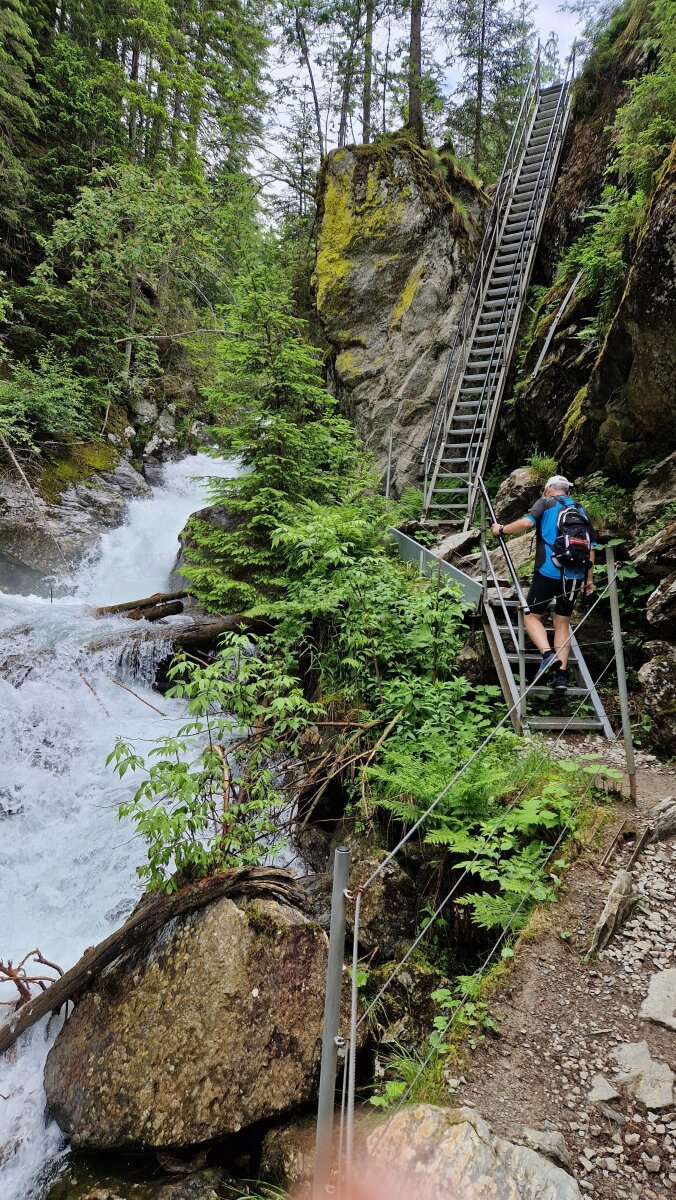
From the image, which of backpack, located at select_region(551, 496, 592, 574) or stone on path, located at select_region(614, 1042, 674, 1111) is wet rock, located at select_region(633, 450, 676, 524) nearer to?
backpack, located at select_region(551, 496, 592, 574)

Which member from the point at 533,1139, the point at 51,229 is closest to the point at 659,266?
the point at 533,1139

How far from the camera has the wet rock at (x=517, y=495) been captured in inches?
348

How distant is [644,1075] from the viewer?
7.84 feet

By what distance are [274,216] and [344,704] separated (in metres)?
18.9

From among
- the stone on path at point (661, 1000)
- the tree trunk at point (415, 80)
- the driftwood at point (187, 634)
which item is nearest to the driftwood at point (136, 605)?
the driftwood at point (187, 634)

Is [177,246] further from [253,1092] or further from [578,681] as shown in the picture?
[253,1092]

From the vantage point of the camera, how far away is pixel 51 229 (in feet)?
48.4

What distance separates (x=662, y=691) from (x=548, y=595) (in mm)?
1430

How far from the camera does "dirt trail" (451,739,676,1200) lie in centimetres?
213

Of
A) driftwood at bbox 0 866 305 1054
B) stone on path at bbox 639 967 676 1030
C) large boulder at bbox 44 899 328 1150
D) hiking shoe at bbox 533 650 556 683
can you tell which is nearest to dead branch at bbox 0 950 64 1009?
driftwood at bbox 0 866 305 1054

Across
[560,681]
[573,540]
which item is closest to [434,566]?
[573,540]

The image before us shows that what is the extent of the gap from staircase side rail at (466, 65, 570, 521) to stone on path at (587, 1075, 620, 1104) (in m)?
8.09

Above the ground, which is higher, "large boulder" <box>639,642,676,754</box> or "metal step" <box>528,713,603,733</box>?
"large boulder" <box>639,642,676,754</box>

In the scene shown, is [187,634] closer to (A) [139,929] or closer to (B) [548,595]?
(A) [139,929]
